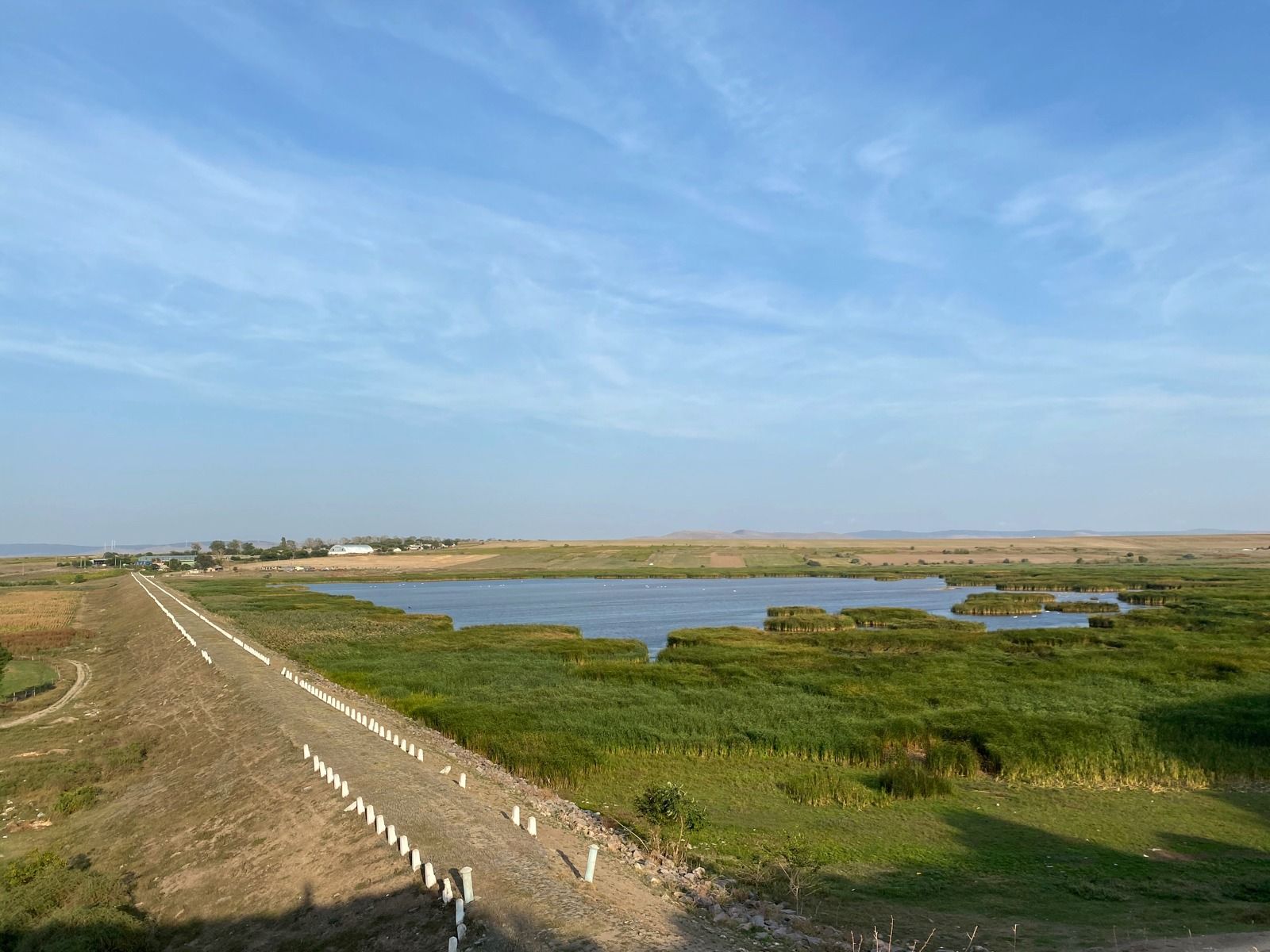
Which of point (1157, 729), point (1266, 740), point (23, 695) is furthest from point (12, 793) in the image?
point (1266, 740)

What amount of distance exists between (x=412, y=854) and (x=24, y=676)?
140 feet

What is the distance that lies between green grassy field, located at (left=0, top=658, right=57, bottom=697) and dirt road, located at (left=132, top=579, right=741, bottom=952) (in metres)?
22.5

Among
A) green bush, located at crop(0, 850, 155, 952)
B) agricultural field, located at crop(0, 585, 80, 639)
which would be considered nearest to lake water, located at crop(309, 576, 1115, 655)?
agricultural field, located at crop(0, 585, 80, 639)

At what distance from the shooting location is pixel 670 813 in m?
19.9

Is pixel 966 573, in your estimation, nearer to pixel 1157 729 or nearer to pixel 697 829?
pixel 1157 729

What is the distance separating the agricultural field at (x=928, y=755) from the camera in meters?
16.5

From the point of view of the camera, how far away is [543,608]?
282 ft

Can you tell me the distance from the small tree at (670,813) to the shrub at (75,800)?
15926 mm

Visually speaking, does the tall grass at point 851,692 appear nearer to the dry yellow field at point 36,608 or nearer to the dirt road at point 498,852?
the dirt road at point 498,852

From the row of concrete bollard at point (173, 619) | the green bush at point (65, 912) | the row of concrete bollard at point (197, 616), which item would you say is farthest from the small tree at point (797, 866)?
the row of concrete bollard at point (173, 619)

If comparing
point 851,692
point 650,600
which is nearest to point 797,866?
point 851,692

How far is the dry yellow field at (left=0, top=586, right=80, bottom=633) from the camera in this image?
71.2 metres

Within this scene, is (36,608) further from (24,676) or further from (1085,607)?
(1085,607)

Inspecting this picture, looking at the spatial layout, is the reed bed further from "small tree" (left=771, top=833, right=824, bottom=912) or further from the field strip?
the field strip
